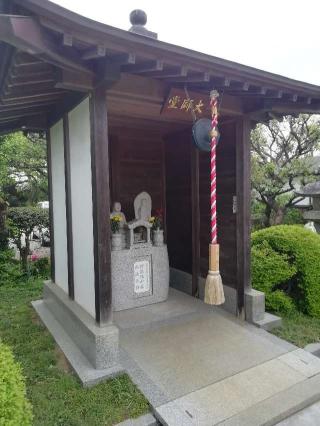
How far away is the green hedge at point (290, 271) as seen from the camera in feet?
16.7

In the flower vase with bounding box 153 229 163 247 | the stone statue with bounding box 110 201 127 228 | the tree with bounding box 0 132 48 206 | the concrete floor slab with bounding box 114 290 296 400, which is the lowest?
the concrete floor slab with bounding box 114 290 296 400

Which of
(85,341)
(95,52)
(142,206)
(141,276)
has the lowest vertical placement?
(85,341)

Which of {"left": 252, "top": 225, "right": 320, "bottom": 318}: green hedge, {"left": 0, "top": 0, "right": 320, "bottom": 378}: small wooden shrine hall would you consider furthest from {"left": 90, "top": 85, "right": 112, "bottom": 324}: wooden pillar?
{"left": 252, "top": 225, "right": 320, "bottom": 318}: green hedge

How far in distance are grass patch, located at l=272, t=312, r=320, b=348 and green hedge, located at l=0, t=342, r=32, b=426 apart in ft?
11.3

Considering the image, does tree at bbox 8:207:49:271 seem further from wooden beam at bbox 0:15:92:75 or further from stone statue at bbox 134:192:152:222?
wooden beam at bbox 0:15:92:75

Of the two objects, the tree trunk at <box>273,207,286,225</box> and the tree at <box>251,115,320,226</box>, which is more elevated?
the tree at <box>251,115,320,226</box>

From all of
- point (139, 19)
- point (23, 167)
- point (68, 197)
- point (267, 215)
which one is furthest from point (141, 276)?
point (267, 215)

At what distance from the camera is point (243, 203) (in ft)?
15.0

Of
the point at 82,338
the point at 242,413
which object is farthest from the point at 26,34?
the point at 242,413

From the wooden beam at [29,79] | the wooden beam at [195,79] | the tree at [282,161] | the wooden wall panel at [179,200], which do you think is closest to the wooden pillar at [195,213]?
the wooden wall panel at [179,200]

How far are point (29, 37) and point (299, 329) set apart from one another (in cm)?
482

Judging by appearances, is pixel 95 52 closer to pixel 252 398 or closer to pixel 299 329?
pixel 252 398

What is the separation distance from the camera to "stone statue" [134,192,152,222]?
555cm

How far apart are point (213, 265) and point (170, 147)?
11.9 ft
